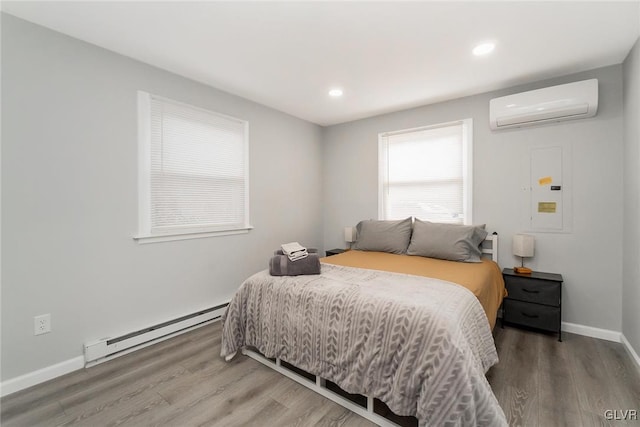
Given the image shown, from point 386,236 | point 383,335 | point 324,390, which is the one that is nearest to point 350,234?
point 386,236

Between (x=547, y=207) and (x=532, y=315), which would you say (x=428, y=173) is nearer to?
(x=547, y=207)

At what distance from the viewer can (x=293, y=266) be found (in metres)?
2.21

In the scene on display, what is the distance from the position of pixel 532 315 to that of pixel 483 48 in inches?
93.6

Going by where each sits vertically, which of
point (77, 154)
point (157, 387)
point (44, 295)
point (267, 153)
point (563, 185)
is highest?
point (267, 153)

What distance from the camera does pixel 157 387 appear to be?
189 centimetres

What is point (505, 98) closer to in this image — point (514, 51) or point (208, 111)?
point (514, 51)

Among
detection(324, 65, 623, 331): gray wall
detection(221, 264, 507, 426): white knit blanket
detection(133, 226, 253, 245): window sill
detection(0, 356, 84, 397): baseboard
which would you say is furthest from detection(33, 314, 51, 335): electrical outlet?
detection(324, 65, 623, 331): gray wall

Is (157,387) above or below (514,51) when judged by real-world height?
below

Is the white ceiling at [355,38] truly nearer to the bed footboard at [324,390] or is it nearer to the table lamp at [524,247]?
the table lamp at [524,247]

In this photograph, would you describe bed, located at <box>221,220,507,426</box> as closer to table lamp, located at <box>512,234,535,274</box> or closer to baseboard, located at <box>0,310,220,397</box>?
table lamp, located at <box>512,234,535,274</box>

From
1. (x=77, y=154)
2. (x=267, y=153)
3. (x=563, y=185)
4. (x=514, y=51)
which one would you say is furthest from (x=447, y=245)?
(x=77, y=154)

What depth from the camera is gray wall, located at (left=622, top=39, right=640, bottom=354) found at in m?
2.09

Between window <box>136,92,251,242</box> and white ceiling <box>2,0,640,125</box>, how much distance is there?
1.33ft

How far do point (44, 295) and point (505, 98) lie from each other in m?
4.26
